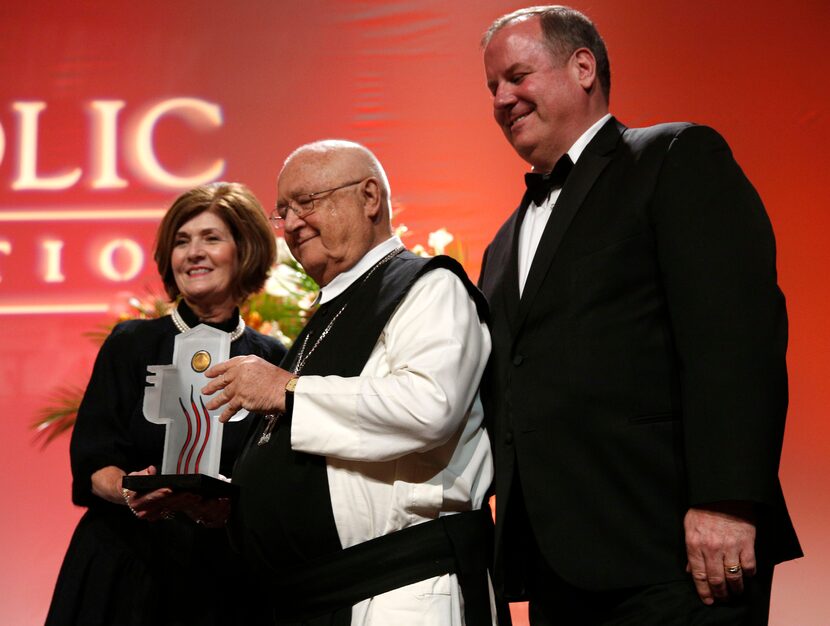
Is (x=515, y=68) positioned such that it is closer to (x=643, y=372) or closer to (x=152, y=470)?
(x=643, y=372)

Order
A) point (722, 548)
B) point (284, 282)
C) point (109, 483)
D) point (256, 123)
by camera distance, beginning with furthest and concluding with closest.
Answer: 1. point (256, 123)
2. point (284, 282)
3. point (109, 483)
4. point (722, 548)

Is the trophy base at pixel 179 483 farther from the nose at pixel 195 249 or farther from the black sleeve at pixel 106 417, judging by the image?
the nose at pixel 195 249

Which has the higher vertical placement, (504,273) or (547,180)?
(547,180)

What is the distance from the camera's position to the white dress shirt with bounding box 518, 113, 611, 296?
2.19 meters

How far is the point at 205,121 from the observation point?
15.5ft

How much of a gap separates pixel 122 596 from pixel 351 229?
43.6 inches

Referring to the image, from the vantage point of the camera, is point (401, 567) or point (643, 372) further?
point (401, 567)

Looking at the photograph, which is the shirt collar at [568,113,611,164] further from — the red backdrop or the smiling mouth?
the red backdrop

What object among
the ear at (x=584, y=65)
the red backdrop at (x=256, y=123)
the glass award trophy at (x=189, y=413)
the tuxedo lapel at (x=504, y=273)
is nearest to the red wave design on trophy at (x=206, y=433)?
the glass award trophy at (x=189, y=413)

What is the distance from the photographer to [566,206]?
2068 mm

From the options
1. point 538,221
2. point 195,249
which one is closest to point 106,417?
point 195,249

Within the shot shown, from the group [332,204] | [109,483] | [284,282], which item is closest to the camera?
[332,204]

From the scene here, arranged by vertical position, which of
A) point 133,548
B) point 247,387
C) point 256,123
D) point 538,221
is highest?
point 256,123

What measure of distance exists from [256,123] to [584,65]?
107 inches
